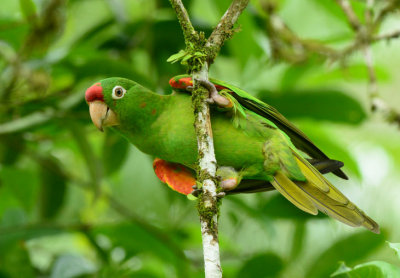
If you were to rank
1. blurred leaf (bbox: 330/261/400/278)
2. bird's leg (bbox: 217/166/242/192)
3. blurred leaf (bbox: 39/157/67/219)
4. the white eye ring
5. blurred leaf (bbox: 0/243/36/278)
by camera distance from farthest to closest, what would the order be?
1. blurred leaf (bbox: 39/157/67/219)
2. blurred leaf (bbox: 0/243/36/278)
3. the white eye ring
4. bird's leg (bbox: 217/166/242/192)
5. blurred leaf (bbox: 330/261/400/278)

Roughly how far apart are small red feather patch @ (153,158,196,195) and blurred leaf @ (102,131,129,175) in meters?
0.71

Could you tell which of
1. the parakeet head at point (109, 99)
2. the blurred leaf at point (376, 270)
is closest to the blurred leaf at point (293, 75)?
the parakeet head at point (109, 99)

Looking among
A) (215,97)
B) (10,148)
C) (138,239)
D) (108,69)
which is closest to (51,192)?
(10,148)

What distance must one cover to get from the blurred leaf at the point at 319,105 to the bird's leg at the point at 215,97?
949mm

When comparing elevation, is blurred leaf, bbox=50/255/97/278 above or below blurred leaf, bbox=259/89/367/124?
below

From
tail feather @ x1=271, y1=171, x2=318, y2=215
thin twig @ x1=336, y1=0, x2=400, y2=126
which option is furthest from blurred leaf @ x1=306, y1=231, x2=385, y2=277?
thin twig @ x1=336, y1=0, x2=400, y2=126

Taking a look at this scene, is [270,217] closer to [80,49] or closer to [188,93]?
[188,93]

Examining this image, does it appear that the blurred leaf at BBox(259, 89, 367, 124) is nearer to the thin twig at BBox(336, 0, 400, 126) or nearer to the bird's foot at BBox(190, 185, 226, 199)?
the thin twig at BBox(336, 0, 400, 126)

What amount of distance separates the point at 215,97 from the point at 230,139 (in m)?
0.30

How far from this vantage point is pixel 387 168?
15.4ft

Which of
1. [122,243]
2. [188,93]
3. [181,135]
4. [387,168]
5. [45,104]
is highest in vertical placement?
[387,168]

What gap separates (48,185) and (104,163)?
1.39ft

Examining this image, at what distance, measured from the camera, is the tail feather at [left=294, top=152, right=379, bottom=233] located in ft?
7.57

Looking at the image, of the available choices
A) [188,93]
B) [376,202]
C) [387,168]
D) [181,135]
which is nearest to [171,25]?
[188,93]
